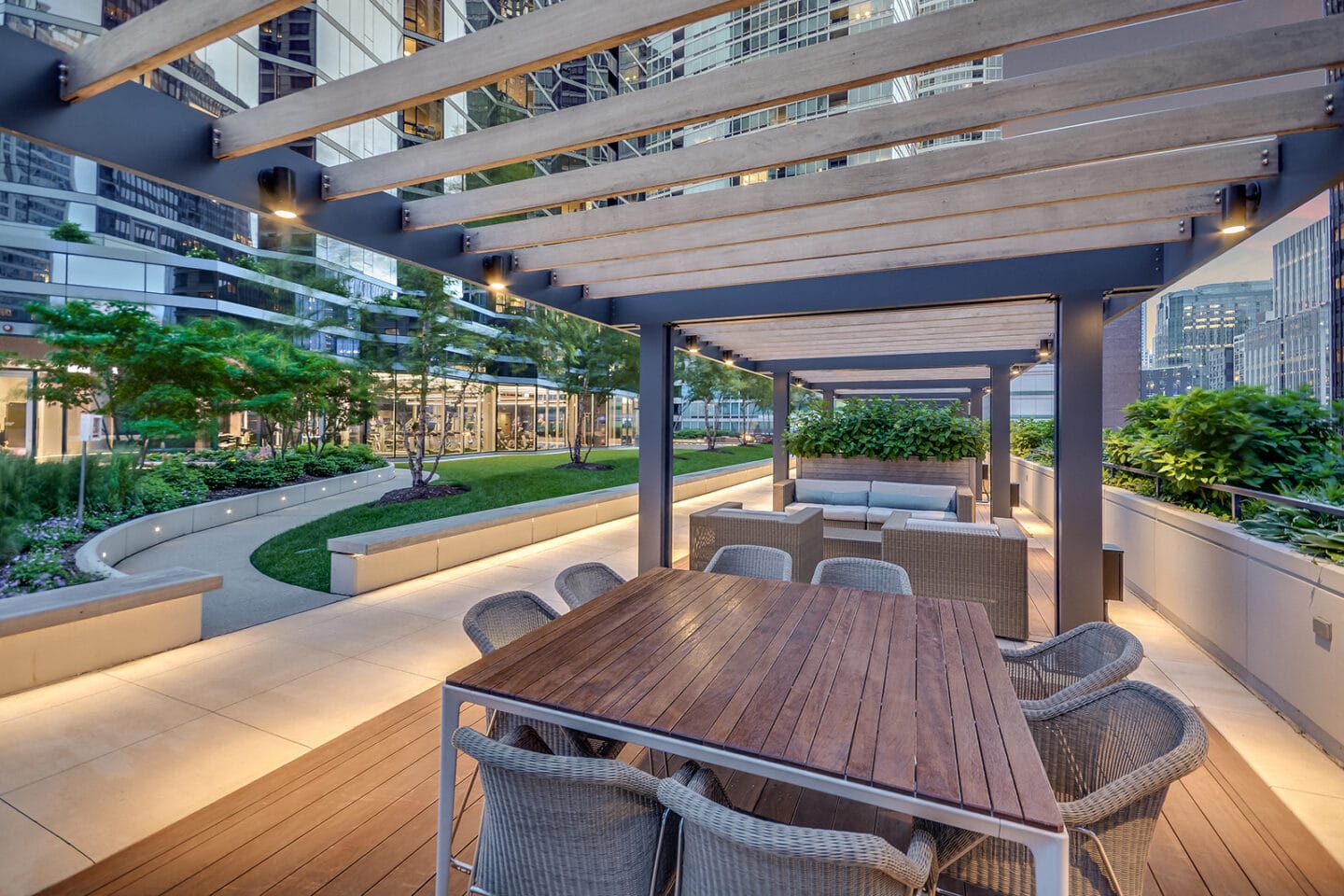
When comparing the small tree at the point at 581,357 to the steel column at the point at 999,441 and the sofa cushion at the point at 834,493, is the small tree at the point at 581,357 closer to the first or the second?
the sofa cushion at the point at 834,493

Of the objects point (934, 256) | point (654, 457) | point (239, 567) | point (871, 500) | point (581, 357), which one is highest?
point (581, 357)

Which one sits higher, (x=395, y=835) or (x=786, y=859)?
(x=786, y=859)

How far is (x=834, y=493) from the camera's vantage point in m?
7.55

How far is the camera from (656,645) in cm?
212

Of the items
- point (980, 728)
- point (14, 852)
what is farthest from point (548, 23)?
point (14, 852)

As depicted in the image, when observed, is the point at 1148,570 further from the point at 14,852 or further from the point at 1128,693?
the point at 14,852

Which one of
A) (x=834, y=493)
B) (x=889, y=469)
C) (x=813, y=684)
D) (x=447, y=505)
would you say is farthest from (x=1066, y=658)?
(x=447, y=505)

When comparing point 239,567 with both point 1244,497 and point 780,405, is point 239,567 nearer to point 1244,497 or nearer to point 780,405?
point 780,405

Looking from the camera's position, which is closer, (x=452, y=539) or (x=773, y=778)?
(x=773, y=778)

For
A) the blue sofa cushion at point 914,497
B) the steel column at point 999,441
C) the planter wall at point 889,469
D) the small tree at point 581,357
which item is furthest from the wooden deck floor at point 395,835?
the small tree at point 581,357

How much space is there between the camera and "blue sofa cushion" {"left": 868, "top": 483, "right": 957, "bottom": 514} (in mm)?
7031

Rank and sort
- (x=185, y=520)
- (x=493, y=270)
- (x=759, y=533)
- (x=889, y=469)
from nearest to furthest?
(x=493, y=270) → (x=759, y=533) → (x=889, y=469) → (x=185, y=520)

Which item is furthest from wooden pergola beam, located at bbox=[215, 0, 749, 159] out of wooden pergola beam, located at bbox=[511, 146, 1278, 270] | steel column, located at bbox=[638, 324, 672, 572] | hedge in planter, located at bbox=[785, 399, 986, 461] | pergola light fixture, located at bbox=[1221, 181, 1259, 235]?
hedge in planter, located at bbox=[785, 399, 986, 461]

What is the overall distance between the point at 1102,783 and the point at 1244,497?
11.4 feet
